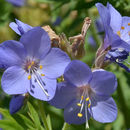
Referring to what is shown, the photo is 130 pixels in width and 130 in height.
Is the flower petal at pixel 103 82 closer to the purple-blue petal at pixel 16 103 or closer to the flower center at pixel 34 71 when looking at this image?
the flower center at pixel 34 71

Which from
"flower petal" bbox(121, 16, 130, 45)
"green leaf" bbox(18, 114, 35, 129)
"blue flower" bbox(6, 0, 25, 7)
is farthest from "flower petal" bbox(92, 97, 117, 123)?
"blue flower" bbox(6, 0, 25, 7)

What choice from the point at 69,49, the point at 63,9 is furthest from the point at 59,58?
the point at 63,9

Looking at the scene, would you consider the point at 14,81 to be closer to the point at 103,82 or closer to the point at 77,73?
the point at 77,73

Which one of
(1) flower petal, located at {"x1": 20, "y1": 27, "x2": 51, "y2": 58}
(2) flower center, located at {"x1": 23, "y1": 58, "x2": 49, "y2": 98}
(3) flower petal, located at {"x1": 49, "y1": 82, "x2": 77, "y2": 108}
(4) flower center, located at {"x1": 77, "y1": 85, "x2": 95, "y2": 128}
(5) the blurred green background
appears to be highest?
(1) flower petal, located at {"x1": 20, "y1": 27, "x2": 51, "y2": 58}

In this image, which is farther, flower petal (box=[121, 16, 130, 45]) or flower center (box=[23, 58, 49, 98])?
flower petal (box=[121, 16, 130, 45])

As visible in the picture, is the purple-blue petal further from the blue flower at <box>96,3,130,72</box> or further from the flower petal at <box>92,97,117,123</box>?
the blue flower at <box>96,3,130,72</box>
